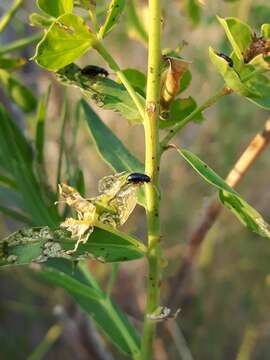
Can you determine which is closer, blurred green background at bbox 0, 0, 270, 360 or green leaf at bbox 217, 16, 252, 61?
green leaf at bbox 217, 16, 252, 61

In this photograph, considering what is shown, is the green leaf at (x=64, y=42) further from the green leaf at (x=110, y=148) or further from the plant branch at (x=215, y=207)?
the plant branch at (x=215, y=207)

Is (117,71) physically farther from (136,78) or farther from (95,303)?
(95,303)

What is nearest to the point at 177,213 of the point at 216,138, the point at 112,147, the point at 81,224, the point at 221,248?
the point at 221,248

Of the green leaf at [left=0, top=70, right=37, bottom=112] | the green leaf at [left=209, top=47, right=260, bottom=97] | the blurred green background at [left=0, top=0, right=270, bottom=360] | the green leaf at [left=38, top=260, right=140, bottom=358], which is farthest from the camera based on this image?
the blurred green background at [left=0, top=0, right=270, bottom=360]

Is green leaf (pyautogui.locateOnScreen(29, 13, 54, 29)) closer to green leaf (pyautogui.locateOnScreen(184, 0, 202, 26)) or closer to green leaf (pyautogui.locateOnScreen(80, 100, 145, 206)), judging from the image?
green leaf (pyautogui.locateOnScreen(80, 100, 145, 206))

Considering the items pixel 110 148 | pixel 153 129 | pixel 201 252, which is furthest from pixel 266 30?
pixel 201 252

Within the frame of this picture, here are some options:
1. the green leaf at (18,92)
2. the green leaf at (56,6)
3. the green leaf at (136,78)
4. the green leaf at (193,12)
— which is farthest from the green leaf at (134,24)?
the green leaf at (56,6)

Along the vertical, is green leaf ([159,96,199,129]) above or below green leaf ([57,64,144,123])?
below

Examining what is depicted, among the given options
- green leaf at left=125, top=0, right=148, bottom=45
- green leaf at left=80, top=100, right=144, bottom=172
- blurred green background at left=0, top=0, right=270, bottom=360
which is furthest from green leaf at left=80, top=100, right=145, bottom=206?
blurred green background at left=0, top=0, right=270, bottom=360

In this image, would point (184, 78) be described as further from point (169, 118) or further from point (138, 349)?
point (138, 349)

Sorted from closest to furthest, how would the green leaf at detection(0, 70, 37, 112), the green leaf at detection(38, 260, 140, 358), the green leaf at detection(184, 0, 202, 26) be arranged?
the green leaf at detection(38, 260, 140, 358), the green leaf at detection(0, 70, 37, 112), the green leaf at detection(184, 0, 202, 26)
